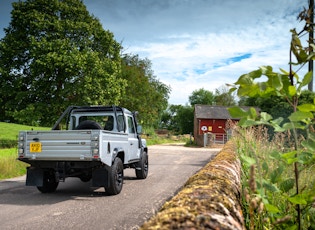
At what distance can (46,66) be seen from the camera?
72.5ft

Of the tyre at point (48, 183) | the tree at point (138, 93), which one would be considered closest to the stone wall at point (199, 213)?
the tyre at point (48, 183)

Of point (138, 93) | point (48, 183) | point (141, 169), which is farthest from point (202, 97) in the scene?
point (48, 183)

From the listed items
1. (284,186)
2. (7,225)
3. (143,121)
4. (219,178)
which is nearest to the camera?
(284,186)

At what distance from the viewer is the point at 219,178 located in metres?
3.05

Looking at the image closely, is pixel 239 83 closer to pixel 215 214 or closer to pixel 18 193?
pixel 215 214

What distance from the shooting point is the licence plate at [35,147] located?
790 centimetres

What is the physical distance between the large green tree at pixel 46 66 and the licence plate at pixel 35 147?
14833mm

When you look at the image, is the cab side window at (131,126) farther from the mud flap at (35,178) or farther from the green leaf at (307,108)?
the green leaf at (307,108)

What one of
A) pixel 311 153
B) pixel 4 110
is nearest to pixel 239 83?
pixel 311 153

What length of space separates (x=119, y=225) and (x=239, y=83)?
14.2 feet

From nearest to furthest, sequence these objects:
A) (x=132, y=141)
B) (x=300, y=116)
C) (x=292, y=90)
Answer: (x=300, y=116)
(x=292, y=90)
(x=132, y=141)

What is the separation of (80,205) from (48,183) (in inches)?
73.0

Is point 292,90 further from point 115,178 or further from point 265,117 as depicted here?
point 115,178

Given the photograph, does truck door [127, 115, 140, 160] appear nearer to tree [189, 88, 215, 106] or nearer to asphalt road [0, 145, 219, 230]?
asphalt road [0, 145, 219, 230]
